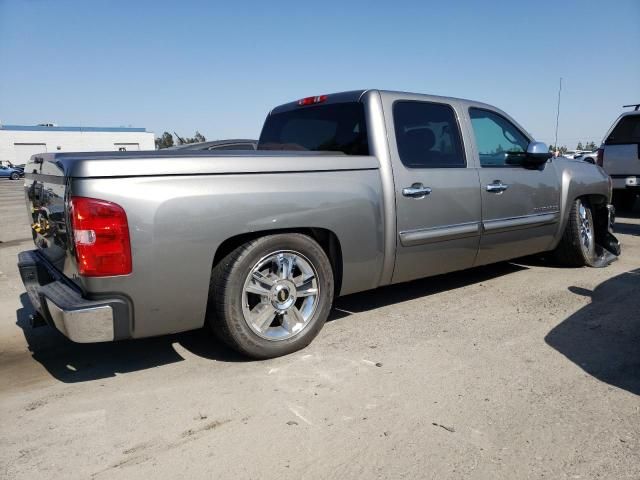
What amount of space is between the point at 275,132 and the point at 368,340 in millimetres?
2296

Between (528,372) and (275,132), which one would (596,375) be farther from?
(275,132)

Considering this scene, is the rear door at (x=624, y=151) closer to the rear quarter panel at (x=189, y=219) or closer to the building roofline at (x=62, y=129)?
the rear quarter panel at (x=189, y=219)

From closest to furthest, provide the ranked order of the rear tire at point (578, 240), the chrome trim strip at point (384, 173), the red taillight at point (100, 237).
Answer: the red taillight at point (100, 237)
the chrome trim strip at point (384, 173)
the rear tire at point (578, 240)

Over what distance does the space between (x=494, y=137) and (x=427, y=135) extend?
0.98 meters

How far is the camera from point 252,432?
2.49 m

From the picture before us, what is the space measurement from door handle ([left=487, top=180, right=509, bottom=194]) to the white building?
54409mm

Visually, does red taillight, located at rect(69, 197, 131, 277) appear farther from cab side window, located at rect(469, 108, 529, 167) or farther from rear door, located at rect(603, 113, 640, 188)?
rear door, located at rect(603, 113, 640, 188)

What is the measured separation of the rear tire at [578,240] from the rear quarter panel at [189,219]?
3.09 meters

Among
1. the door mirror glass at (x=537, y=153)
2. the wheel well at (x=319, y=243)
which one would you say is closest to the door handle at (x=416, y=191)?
the wheel well at (x=319, y=243)

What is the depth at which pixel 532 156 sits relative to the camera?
4.79 meters

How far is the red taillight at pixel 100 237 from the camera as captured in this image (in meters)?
2.62

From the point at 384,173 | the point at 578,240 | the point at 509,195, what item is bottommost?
the point at 578,240

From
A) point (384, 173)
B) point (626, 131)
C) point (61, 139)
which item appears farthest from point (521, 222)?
point (61, 139)

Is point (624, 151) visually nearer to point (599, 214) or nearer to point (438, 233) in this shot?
point (599, 214)
